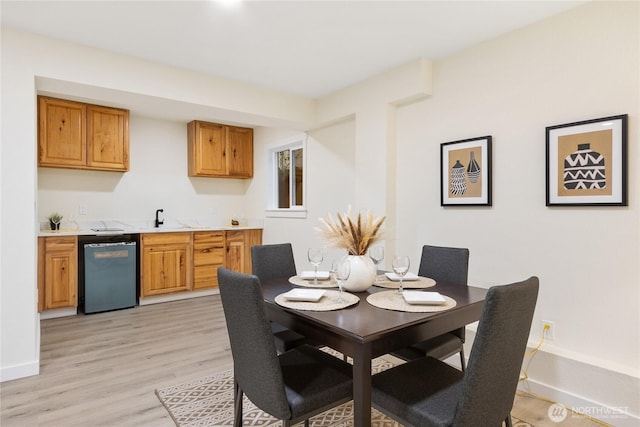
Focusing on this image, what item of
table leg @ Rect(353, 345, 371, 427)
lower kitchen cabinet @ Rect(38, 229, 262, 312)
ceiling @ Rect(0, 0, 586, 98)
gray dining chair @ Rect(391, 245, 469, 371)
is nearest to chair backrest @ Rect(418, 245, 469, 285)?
gray dining chair @ Rect(391, 245, 469, 371)

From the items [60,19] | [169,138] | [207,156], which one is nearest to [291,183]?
[207,156]

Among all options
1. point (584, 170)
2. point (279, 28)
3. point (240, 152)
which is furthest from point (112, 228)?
Result: point (584, 170)

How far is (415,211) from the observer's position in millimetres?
3201

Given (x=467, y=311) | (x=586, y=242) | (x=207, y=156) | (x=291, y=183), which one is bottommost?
(x=467, y=311)

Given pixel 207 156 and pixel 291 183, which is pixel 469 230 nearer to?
pixel 291 183

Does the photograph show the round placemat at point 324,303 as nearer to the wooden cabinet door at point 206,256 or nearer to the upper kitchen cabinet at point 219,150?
the wooden cabinet door at point 206,256

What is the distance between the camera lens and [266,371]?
1.36 meters

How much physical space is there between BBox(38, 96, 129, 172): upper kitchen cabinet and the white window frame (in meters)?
Answer: 1.83

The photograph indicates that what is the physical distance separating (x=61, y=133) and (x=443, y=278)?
412 cm

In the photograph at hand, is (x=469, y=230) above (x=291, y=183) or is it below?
below

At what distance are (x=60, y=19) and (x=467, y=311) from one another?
119 inches

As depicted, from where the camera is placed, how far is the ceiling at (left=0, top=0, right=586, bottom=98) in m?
2.23

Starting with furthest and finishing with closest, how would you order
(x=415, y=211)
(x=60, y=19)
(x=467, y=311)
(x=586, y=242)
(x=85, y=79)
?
(x=415, y=211)
(x=85, y=79)
(x=60, y=19)
(x=586, y=242)
(x=467, y=311)

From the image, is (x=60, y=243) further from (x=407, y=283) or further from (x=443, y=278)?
(x=443, y=278)
